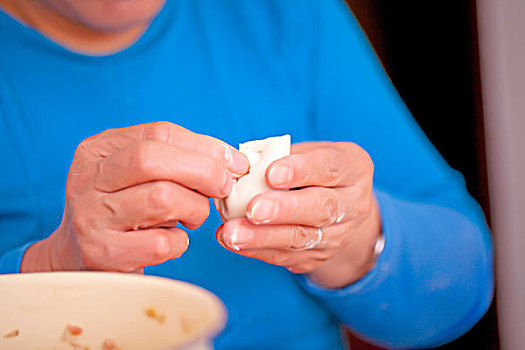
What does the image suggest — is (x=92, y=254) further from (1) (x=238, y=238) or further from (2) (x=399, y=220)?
(2) (x=399, y=220)

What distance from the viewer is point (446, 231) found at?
0.58m

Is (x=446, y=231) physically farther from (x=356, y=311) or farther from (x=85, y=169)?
(x=85, y=169)

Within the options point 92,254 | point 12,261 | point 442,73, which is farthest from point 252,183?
point 442,73

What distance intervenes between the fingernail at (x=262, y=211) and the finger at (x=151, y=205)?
5 cm

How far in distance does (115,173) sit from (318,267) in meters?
0.25

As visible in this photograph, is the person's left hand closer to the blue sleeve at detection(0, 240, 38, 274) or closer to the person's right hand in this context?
the person's right hand

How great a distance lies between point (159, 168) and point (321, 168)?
139mm

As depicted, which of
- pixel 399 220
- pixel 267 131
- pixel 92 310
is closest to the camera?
pixel 92 310

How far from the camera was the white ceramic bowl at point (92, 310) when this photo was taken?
25cm

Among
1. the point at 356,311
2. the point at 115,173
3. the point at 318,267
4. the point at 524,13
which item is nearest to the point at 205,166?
the point at 115,173

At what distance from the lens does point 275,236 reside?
40 centimetres

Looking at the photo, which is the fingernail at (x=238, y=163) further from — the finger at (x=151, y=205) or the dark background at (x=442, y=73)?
the dark background at (x=442, y=73)

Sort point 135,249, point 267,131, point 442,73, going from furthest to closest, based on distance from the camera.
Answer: point 442,73
point 267,131
point 135,249

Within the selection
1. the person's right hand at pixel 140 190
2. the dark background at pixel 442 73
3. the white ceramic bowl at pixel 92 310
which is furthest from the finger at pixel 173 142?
the dark background at pixel 442 73
